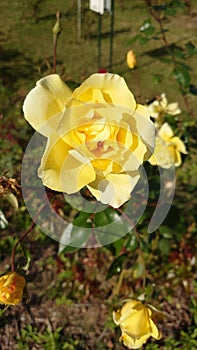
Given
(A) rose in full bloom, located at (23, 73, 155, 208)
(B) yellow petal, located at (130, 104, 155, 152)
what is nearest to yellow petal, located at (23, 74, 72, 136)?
(A) rose in full bloom, located at (23, 73, 155, 208)

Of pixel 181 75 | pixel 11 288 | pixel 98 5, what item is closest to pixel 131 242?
pixel 11 288

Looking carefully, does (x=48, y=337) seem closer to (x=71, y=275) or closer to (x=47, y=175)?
(x=71, y=275)

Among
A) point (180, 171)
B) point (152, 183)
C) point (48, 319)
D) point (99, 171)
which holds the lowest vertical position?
point (48, 319)

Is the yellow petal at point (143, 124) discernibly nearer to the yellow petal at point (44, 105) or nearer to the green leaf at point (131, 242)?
the yellow petal at point (44, 105)

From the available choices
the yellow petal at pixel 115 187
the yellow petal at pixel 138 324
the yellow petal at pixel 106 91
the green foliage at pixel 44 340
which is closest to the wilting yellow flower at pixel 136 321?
the yellow petal at pixel 138 324

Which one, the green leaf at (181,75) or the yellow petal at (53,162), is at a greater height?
the yellow petal at (53,162)

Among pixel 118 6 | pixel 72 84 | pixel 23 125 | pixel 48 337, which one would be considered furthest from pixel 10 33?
pixel 72 84

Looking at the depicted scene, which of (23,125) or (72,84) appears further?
(23,125)
